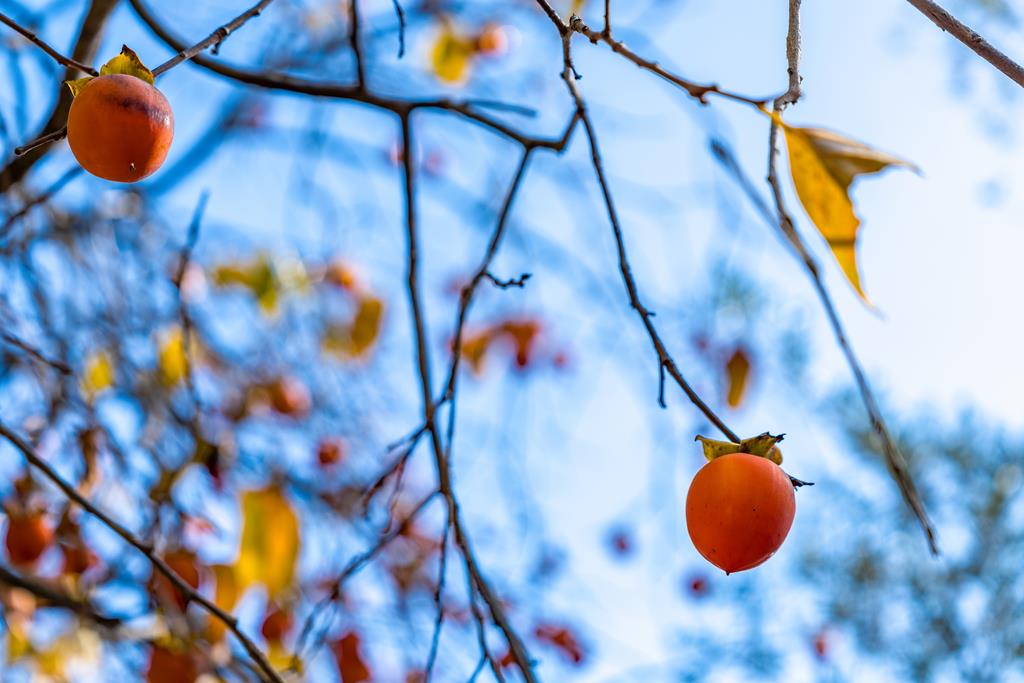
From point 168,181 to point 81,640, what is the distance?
0.93m

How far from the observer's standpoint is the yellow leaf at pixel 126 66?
0.69m

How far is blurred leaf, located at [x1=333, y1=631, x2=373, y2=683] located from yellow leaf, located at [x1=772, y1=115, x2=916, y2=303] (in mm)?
1257

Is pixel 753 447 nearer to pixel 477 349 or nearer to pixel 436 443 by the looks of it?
pixel 436 443

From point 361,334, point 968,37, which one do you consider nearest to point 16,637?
point 361,334

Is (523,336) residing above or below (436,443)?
above

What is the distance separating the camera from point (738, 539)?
0.65 m

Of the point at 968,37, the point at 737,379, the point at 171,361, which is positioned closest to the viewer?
the point at 968,37

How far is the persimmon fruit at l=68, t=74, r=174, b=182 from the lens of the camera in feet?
2.03

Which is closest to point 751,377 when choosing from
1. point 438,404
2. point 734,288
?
point 734,288

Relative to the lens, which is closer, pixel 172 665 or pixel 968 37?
pixel 968 37

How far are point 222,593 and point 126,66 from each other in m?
0.77

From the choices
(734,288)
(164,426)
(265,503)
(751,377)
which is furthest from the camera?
(734,288)

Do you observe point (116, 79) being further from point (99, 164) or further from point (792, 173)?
point (792, 173)

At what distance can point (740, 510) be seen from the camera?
2.10 ft
